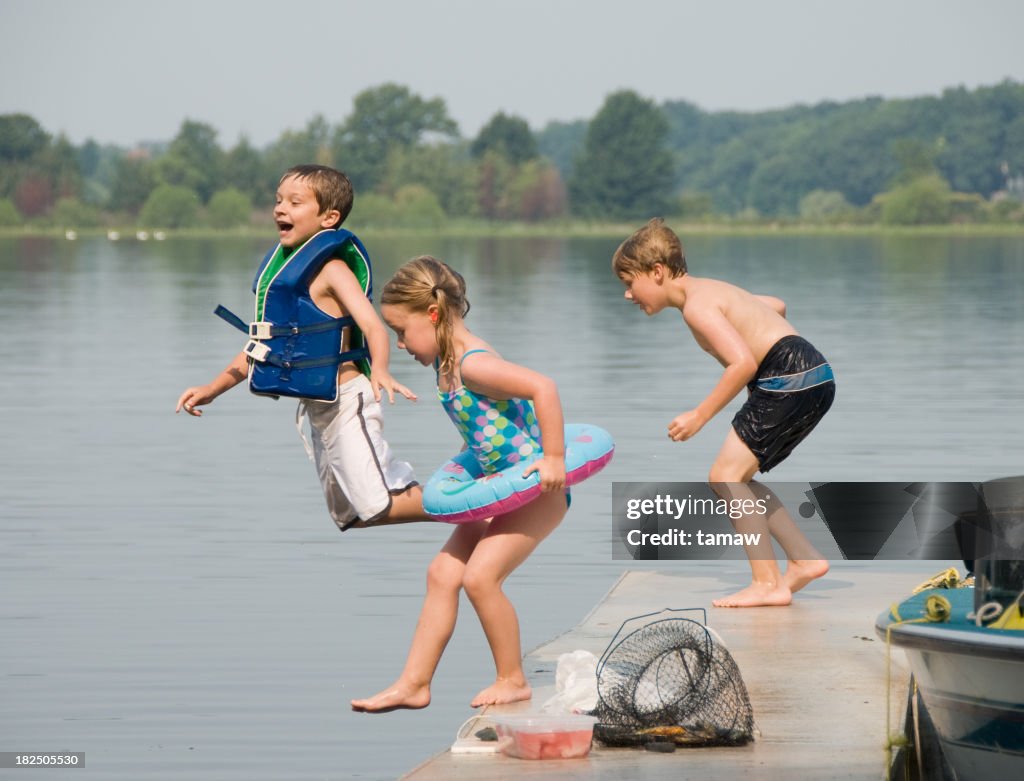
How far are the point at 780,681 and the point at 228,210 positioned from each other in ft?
492

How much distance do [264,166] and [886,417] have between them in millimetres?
159478

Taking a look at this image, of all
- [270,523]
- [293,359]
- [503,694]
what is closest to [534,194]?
[270,523]

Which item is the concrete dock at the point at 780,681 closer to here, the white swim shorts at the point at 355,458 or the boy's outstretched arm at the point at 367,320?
the white swim shorts at the point at 355,458

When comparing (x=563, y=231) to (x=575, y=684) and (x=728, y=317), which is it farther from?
(x=575, y=684)

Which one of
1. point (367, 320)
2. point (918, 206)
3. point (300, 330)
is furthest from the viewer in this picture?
point (918, 206)

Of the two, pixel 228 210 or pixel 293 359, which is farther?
pixel 228 210

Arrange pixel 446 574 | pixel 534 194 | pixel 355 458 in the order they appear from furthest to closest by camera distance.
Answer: pixel 534 194
pixel 355 458
pixel 446 574

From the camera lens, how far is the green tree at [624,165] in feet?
577

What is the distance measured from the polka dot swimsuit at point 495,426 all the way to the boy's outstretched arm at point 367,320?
8.9 inches

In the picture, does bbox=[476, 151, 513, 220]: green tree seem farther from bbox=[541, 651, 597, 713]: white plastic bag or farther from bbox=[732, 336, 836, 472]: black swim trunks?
bbox=[541, 651, 597, 713]: white plastic bag

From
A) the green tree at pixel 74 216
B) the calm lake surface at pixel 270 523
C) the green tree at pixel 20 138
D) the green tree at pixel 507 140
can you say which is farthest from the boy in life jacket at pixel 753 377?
the green tree at pixel 20 138

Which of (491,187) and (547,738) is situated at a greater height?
(547,738)

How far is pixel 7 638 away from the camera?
8867mm

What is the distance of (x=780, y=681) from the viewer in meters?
6.62
